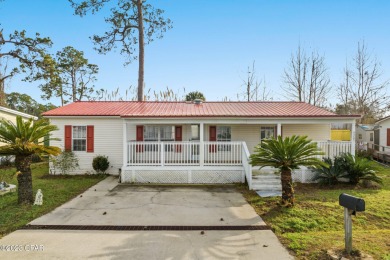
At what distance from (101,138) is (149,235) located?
8539mm

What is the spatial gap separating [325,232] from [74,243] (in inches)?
218

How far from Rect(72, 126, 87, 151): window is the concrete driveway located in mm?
4984

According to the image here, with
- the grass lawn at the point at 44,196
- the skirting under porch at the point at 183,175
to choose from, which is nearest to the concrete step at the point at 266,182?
the skirting under porch at the point at 183,175

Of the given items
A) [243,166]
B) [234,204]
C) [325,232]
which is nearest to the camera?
[325,232]

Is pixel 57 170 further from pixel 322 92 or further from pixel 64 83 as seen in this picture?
pixel 322 92

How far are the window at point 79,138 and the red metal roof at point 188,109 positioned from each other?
85cm

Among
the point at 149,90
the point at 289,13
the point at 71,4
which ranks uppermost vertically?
the point at 71,4

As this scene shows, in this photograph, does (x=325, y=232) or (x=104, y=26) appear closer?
(x=325, y=232)

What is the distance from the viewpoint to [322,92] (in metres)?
25.7

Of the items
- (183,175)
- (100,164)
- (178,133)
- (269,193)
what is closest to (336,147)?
(269,193)

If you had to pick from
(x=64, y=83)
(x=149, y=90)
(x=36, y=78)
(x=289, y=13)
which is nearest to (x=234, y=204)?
(x=289, y=13)

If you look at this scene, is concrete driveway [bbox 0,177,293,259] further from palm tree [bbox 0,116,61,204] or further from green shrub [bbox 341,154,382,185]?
green shrub [bbox 341,154,382,185]

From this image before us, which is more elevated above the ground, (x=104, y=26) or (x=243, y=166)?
(x=104, y=26)

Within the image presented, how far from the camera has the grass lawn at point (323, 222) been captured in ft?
15.3
